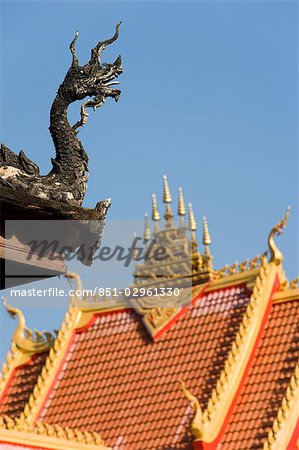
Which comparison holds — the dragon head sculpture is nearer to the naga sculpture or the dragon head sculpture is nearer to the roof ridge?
the naga sculpture

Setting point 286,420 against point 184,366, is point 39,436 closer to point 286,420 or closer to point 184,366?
point 286,420

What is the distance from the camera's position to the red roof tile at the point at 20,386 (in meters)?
28.3

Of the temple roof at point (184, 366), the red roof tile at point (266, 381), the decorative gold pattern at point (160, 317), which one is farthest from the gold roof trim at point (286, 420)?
the decorative gold pattern at point (160, 317)

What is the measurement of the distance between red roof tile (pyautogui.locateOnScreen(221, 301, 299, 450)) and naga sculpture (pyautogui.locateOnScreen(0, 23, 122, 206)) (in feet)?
53.1

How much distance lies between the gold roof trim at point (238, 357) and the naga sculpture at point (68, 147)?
1675cm

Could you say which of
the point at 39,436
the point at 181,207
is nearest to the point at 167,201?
the point at 181,207

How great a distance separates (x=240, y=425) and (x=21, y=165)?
1755 cm

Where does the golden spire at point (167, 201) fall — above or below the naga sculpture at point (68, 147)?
above

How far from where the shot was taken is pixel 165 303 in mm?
28703

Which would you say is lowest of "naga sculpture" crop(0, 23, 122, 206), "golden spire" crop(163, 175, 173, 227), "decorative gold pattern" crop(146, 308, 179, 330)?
"naga sculpture" crop(0, 23, 122, 206)

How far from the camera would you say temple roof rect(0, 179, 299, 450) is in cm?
2539

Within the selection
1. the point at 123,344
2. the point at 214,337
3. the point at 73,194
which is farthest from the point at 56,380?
the point at 73,194

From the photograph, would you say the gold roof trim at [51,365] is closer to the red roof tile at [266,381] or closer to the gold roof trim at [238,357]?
the gold roof trim at [238,357]

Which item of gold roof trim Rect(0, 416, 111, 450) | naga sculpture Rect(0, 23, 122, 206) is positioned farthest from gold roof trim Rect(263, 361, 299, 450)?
naga sculpture Rect(0, 23, 122, 206)
